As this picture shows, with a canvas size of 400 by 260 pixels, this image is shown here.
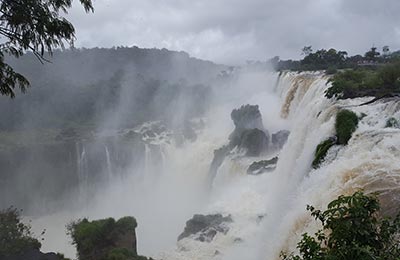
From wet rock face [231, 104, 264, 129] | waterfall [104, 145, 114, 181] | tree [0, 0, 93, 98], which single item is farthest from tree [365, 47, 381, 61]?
tree [0, 0, 93, 98]

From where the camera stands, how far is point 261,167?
2277 cm

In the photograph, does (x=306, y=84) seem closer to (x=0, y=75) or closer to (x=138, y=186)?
(x=138, y=186)

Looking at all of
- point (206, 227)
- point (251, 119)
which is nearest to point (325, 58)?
point (251, 119)

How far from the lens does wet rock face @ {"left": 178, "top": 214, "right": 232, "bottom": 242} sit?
17.1m

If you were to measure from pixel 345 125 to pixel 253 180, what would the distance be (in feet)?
36.0

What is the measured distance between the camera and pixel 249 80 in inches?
2142

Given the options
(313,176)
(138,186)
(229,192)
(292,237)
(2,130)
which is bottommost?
(292,237)

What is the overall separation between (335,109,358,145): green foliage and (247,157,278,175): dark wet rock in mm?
10308

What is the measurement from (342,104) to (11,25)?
1271cm

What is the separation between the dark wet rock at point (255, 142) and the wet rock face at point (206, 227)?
882 cm

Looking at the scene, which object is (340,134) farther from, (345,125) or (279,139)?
(279,139)

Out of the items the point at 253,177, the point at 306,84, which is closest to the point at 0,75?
the point at 253,177

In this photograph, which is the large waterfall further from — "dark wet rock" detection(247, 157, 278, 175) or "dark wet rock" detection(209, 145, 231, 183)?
"dark wet rock" detection(209, 145, 231, 183)

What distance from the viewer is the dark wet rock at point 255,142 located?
26.9m
